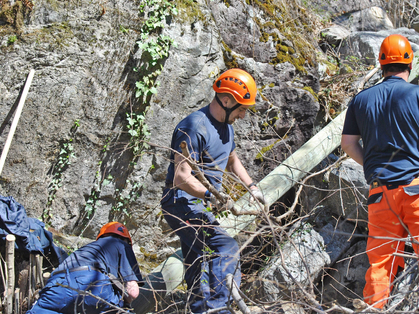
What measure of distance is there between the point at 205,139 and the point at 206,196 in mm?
507

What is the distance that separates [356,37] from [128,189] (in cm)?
473

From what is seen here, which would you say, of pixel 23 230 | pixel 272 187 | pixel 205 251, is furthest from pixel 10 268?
pixel 272 187

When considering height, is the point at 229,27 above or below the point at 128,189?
above

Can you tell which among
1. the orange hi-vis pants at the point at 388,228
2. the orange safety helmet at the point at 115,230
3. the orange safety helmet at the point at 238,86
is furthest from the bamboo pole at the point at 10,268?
the orange hi-vis pants at the point at 388,228

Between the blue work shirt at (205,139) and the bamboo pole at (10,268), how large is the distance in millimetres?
1655

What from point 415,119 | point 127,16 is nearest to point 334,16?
point 127,16

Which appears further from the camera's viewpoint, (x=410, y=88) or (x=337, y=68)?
(x=337, y=68)

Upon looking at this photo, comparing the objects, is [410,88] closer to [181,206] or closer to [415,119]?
[415,119]

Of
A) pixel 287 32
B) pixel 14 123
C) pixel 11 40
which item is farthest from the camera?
pixel 287 32

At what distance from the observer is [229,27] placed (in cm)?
482

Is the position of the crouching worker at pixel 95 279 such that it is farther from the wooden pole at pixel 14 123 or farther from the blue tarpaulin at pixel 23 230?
the wooden pole at pixel 14 123

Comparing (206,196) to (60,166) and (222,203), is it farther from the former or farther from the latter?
(60,166)

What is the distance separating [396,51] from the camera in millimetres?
Answer: 2873

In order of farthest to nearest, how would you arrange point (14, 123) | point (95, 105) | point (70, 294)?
point (95, 105)
point (14, 123)
point (70, 294)
